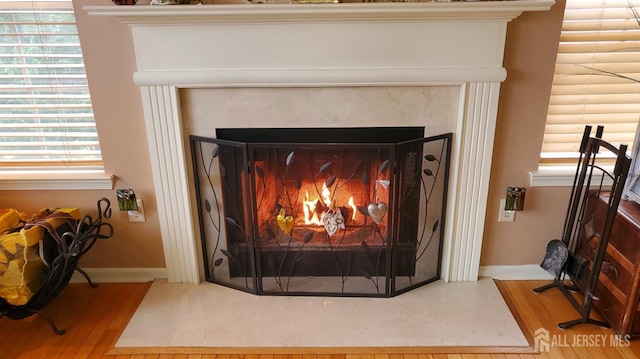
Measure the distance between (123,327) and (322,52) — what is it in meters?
1.53

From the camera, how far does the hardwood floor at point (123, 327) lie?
1.85m

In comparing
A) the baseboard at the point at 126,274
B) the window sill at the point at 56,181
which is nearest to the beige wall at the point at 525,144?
the baseboard at the point at 126,274

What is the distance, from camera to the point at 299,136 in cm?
205

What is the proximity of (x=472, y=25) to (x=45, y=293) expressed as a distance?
216 cm

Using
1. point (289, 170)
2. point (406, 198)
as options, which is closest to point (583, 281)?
point (406, 198)

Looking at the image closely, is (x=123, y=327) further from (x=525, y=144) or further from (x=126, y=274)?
(x=525, y=144)

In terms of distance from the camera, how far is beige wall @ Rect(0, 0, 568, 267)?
6.31 feet

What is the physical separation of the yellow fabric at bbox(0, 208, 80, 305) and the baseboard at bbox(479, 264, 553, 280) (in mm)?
2127

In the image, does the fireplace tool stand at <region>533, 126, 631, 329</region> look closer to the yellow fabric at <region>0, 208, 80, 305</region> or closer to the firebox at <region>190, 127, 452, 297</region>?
the firebox at <region>190, 127, 452, 297</region>

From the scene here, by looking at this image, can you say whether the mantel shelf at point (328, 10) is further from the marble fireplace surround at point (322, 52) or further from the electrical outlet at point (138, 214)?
the electrical outlet at point (138, 214)

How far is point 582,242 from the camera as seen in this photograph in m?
2.11

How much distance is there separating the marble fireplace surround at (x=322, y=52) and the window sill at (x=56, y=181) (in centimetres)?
33

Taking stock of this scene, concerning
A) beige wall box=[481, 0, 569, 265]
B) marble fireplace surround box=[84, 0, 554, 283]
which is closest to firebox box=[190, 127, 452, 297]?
marble fireplace surround box=[84, 0, 554, 283]

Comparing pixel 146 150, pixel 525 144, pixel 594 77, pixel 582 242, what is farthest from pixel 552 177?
pixel 146 150
